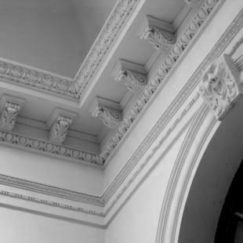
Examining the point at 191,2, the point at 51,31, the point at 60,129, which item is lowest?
the point at 60,129

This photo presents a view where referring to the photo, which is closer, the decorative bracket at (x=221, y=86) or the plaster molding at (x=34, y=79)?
the decorative bracket at (x=221, y=86)

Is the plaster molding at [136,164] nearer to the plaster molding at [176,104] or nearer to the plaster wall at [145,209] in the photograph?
the plaster molding at [176,104]

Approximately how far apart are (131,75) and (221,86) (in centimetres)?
119

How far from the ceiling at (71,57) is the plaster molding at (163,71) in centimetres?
11

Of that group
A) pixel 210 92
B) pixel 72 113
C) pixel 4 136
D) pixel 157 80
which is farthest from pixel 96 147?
pixel 210 92

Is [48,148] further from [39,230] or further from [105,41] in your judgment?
[105,41]

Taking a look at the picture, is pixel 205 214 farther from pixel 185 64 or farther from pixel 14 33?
pixel 14 33

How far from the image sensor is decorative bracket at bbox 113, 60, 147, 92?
5008 mm

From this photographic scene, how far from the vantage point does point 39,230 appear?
517cm

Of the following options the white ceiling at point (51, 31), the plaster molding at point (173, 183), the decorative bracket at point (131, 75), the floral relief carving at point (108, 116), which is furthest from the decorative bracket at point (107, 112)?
the plaster molding at point (173, 183)

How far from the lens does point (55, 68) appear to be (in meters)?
5.76

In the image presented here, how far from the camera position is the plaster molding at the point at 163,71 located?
434 centimetres

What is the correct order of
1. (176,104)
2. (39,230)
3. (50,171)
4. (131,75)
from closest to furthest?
(176,104)
(131,75)
(39,230)
(50,171)

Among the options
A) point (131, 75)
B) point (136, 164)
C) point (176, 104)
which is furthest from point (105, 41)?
point (136, 164)
